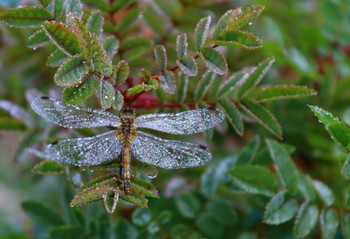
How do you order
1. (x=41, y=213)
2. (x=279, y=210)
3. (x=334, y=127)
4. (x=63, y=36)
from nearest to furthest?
(x=63, y=36) < (x=334, y=127) < (x=279, y=210) < (x=41, y=213)

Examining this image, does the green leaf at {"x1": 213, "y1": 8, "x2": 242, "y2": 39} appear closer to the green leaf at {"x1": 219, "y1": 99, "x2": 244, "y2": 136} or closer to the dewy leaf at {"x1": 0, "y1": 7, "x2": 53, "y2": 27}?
the green leaf at {"x1": 219, "y1": 99, "x2": 244, "y2": 136}

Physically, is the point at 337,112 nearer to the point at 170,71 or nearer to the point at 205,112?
the point at 205,112

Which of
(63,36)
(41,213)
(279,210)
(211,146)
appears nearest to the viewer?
(63,36)

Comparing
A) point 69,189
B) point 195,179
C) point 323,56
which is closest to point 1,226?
point 69,189

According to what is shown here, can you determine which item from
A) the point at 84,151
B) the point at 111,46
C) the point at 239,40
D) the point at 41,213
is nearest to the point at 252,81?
the point at 239,40

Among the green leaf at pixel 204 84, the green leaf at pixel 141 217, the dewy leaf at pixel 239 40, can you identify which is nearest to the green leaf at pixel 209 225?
the green leaf at pixel 141 217

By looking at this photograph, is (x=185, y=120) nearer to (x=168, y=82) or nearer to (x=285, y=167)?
(x=168, y=82)
